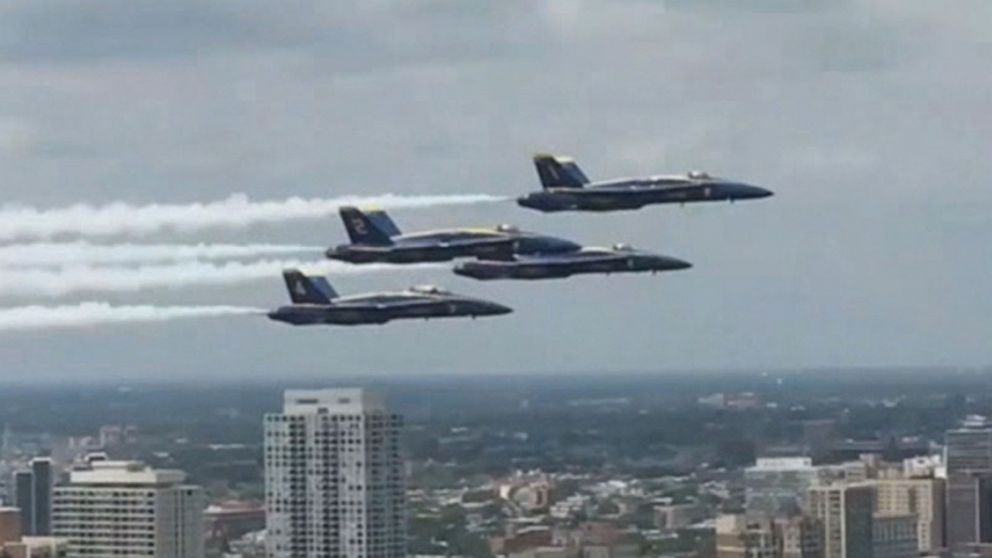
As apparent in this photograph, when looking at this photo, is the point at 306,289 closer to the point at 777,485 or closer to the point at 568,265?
the point at 568,265

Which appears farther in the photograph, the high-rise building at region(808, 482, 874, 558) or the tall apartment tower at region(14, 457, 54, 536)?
the high-rise building at region(808, 482, 874, 558)

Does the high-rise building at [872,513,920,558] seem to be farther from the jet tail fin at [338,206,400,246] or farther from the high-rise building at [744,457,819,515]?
the jet tail fin at [338,206,400,246]

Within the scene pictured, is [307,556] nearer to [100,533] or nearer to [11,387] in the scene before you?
[100,533]

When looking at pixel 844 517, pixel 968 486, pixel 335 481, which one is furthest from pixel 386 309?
pixel 968 486

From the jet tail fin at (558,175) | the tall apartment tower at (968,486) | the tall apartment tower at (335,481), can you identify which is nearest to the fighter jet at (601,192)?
the jet tail fin at (558,175)

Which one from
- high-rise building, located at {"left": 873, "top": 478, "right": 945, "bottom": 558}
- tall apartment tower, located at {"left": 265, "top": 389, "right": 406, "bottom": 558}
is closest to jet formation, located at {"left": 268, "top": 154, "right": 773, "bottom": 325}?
tall apartment tower, located at {"left": 265, "top": 389, "right": 406, "bottom": 558}

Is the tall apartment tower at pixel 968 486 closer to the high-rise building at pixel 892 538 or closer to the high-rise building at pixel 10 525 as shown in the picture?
the high-rise building at pixel 892 538

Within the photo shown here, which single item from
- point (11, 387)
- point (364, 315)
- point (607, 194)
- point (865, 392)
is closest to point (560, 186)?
point (607, 194)
